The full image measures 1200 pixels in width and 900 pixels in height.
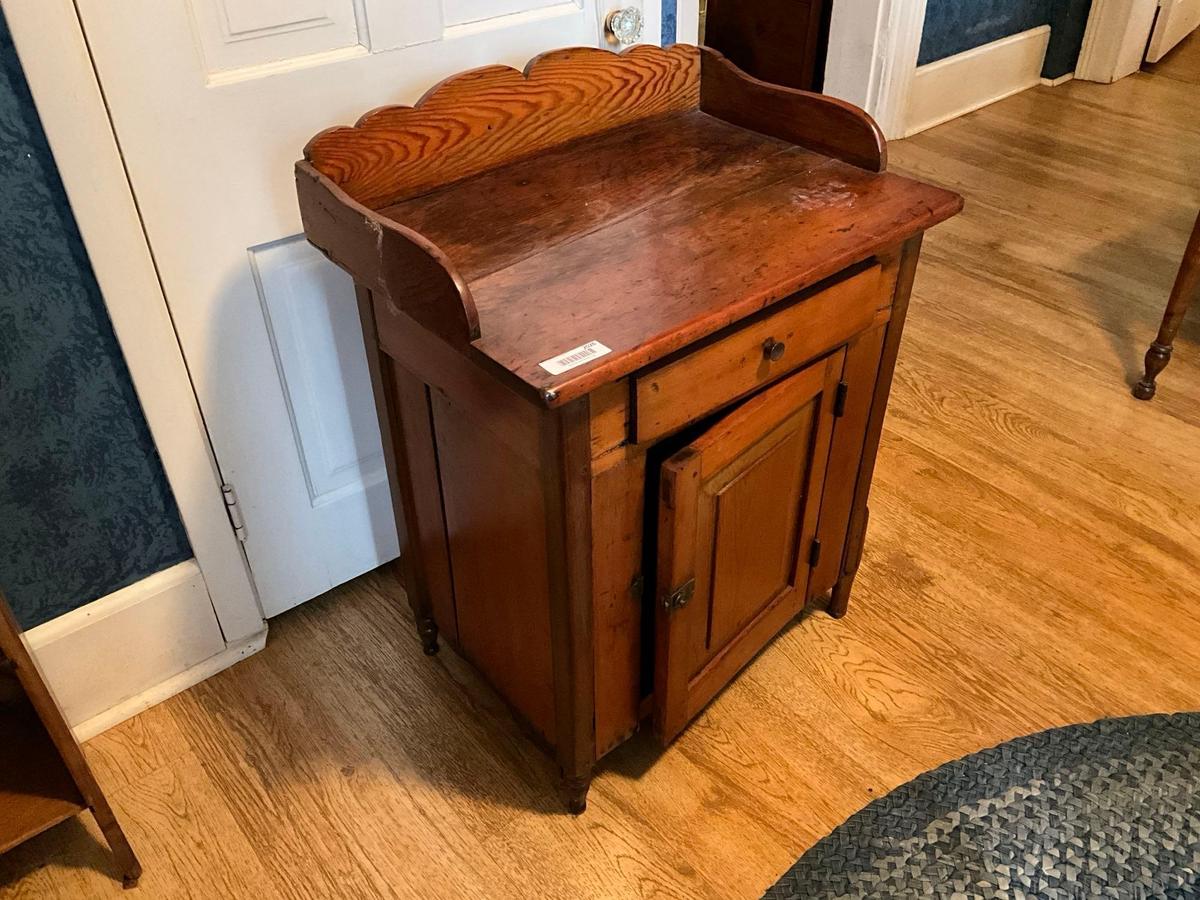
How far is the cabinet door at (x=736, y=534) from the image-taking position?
1118 millimetres

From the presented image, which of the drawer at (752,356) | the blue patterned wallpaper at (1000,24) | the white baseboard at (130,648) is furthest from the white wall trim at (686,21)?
the blue patterned wallpaper at (1000,24)

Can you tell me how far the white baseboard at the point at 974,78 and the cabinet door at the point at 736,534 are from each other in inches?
100.0

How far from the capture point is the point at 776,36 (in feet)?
11.1

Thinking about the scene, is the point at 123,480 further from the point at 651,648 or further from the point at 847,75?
the point at 847,75

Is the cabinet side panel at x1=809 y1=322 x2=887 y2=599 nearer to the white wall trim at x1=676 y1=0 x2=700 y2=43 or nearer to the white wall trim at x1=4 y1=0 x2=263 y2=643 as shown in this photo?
the white wall trim at x1=676 y1=0 x2=700 y2=43

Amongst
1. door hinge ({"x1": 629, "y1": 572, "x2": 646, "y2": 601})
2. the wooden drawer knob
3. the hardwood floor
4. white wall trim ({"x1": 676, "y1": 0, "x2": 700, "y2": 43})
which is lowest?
the hardwood floor

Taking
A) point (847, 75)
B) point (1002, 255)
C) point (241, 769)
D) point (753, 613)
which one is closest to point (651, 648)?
point (753, 613)

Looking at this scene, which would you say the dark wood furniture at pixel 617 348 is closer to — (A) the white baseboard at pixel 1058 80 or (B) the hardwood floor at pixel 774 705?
(B) the hardwood floor at pixel 774 705

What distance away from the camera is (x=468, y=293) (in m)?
0.93

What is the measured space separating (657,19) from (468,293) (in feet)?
2.82

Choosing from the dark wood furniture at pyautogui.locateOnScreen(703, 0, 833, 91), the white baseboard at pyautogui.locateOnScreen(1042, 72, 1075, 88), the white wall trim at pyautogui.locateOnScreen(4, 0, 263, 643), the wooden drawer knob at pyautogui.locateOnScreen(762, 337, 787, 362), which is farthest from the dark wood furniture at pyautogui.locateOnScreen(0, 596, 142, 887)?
the white baseboard at pyautogui.locateOnScreen(1042, 72, 1075, 88)

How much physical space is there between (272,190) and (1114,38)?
12.3ft

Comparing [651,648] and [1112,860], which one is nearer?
[1112,860]

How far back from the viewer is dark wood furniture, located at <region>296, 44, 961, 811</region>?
40.2 inches
